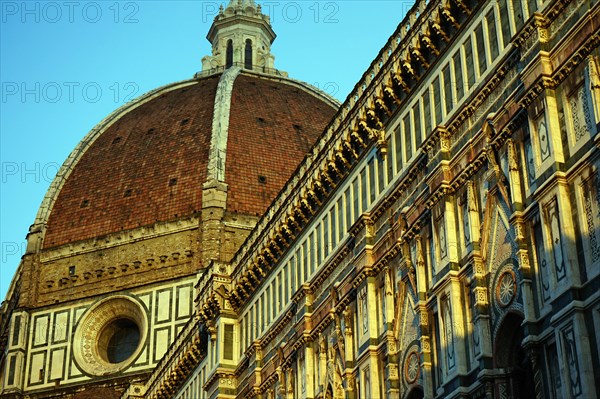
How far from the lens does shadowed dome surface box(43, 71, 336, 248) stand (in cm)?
8338

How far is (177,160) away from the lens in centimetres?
8619

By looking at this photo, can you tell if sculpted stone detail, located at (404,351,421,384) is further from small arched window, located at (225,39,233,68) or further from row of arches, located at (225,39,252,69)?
small arched window, located at (225,39,233,68)

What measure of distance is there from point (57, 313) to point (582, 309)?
6205 centimetres

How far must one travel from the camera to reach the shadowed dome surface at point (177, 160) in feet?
274

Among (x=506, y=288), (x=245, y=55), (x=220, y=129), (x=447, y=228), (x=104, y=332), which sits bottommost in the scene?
(x=506, y=288)

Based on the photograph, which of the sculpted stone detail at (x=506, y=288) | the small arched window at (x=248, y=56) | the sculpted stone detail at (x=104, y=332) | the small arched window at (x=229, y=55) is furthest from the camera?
the small arched window at (x=229, y=55)

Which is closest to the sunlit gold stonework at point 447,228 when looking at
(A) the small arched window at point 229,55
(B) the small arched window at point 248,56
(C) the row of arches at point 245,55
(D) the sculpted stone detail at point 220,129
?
(D) the sculpted stone detail at point 220,129

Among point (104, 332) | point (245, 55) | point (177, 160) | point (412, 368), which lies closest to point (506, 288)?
point (412, 368)

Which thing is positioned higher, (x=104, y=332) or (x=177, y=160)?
(x=177, y=160)

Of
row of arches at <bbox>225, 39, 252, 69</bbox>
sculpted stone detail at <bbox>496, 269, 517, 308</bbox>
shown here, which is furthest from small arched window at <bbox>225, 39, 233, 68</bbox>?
sculpted stone detail at <bbox>496, 269, 517, 308</bbox>

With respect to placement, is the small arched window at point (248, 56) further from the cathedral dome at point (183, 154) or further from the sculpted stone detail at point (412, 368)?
the sculpted stone detail at point (412, 368)

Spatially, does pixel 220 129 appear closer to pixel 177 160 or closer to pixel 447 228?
pixel 177 160

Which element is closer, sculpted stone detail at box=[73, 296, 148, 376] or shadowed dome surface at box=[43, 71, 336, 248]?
sculpted stone detail at box=[73, 296, 148, 376]

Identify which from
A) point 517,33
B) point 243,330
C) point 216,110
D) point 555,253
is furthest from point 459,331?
point 216,110
